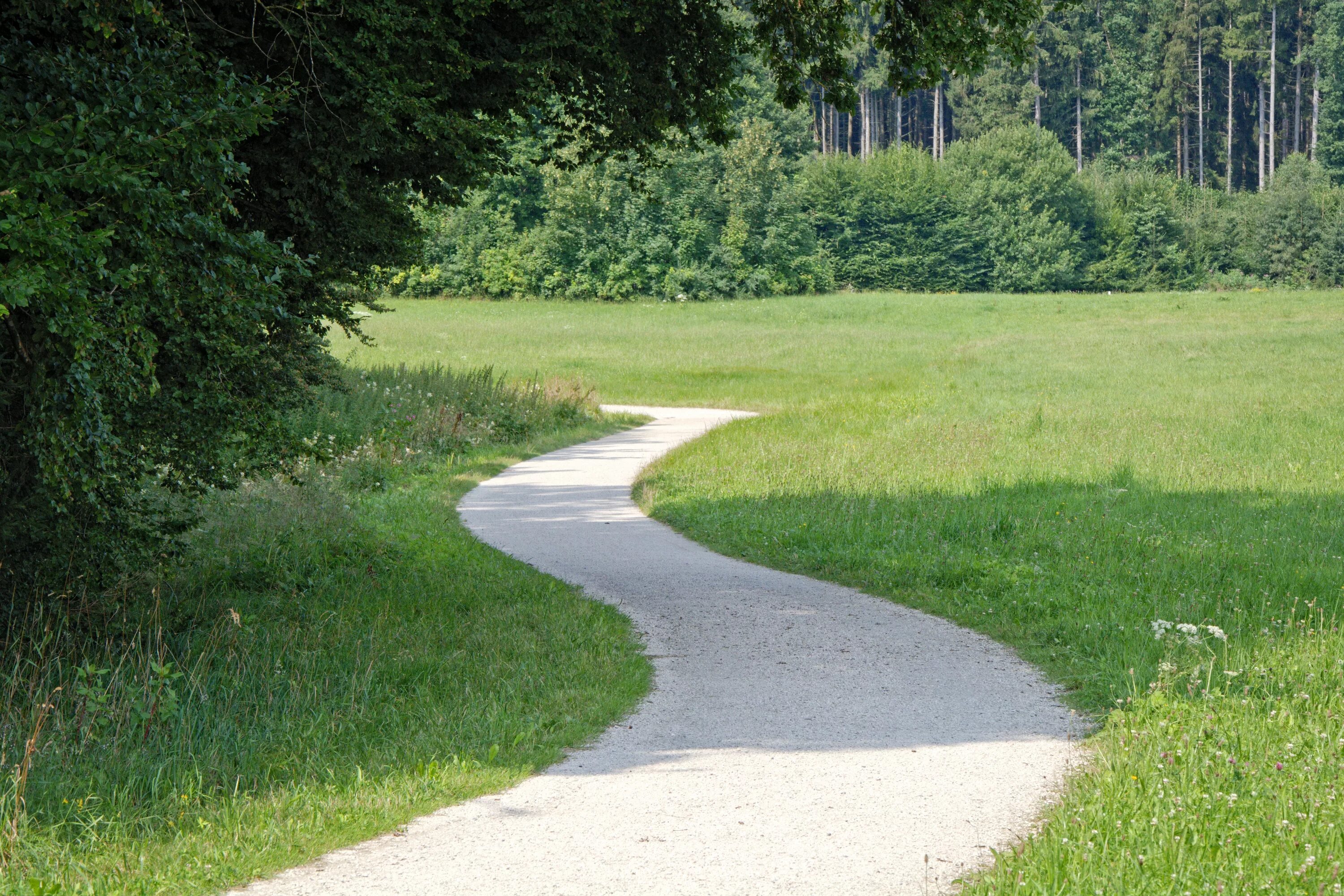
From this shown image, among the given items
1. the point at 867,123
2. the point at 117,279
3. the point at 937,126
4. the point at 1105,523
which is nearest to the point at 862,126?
the point at 867,123

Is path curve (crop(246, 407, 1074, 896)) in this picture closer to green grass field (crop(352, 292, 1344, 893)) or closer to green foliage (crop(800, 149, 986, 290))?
green grass field (crop(352, 292, 1344, 893))

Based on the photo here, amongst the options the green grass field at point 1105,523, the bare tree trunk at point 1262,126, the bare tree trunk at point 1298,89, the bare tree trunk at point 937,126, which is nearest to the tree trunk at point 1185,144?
the bare tree trunk at point 1262,126

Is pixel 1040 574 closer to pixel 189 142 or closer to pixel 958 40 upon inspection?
pixel 958 40

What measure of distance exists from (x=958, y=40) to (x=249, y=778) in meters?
7.29

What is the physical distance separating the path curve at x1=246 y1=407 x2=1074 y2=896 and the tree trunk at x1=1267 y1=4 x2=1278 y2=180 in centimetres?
9572

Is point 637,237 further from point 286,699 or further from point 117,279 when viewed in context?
point 117,279

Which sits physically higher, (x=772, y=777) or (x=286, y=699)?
(x=286, y=699)

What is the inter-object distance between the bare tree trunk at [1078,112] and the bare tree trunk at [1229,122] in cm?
1144

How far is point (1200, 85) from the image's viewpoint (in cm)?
9719

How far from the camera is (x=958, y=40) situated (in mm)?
9055

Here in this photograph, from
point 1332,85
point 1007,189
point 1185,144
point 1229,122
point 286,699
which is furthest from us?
point 1185,144

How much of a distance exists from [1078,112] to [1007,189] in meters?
23.7

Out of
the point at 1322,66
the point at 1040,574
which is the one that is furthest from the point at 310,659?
the point at 1322,66

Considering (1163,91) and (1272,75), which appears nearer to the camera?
(1272,75)
